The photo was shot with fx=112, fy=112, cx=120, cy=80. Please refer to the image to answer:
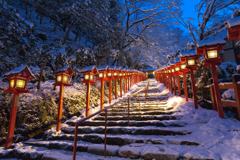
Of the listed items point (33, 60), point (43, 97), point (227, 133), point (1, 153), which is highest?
point (33, 60)

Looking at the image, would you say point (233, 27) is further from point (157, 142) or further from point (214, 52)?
point (157, 142)

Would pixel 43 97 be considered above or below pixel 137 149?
above

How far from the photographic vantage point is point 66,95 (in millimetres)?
6117

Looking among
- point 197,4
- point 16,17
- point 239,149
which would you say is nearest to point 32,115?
point 16,17

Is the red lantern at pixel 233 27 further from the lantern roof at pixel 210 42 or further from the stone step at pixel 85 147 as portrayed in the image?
the stone step at pixel 85 147

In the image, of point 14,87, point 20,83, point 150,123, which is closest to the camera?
point 14,87

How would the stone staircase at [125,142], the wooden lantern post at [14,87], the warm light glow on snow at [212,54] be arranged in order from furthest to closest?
the warm light glow on snow at [212,54], the wooden lantern post at [14,87], the stone staircase at [125,142]

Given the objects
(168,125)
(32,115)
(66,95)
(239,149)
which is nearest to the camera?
(239,149)

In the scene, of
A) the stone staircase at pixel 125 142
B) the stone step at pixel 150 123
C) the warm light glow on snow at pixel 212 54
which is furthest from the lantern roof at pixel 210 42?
the stone step at pixel 150 123

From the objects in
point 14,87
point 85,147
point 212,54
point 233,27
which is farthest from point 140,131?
point 14,87

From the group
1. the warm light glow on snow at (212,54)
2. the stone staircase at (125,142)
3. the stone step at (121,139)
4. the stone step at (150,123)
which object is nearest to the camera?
the stone staircase at (125,142)

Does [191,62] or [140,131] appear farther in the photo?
[191,62]

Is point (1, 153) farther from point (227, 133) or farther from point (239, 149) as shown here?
point (227, 133)

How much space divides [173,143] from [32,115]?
5.14 meters
